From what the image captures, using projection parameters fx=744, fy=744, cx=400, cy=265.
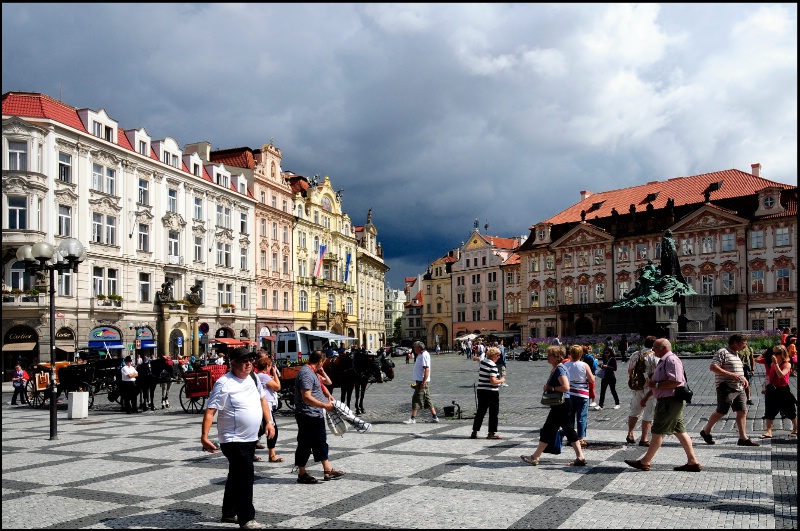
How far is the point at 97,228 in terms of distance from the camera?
42750 millimetres

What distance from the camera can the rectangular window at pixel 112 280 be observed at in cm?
4364

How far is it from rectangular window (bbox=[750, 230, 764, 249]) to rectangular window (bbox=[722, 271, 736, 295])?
3067mm

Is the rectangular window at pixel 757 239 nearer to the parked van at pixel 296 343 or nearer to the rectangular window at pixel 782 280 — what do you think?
the rectangular window at pixel 782 280

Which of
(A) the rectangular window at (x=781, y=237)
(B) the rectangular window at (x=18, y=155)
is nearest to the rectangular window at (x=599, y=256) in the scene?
(A) the rectangular window at (x=781, y=237)

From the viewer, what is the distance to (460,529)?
7.05m

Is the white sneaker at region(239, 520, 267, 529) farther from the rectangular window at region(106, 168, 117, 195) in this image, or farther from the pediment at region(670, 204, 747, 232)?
the pediment at region(670, 204, 747, 232)

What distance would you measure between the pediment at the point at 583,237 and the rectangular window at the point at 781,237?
15.5m

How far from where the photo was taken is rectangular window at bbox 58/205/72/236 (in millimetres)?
39688

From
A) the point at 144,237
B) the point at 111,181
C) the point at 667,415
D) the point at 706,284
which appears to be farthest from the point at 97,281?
the point at 706,284

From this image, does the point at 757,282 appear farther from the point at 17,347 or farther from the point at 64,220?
the point at 17,347

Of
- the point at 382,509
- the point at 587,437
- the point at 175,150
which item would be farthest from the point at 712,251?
the point at 382,509

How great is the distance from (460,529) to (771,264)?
64.5 meters

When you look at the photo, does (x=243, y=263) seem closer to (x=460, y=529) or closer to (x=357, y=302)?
(x=357, y=302)

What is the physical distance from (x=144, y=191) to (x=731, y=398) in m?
42.0
